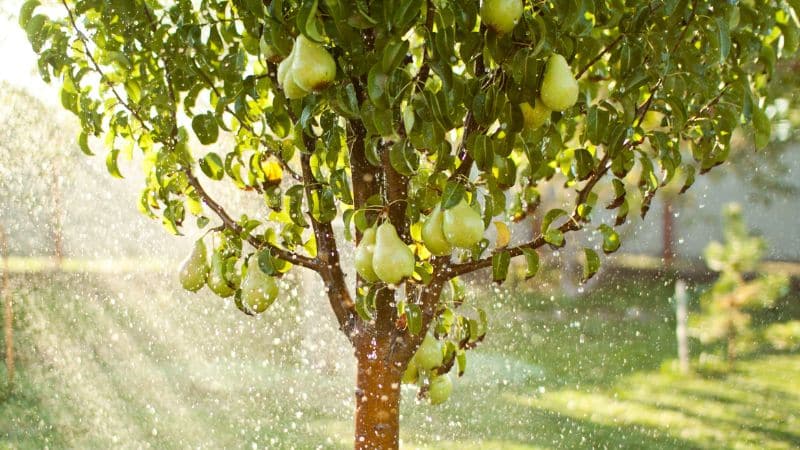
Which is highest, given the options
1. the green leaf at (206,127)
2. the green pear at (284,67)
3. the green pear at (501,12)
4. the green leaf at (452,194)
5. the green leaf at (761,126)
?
the green leaf at (206,127)

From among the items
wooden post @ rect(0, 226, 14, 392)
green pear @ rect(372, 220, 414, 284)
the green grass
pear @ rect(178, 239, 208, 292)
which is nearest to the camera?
green pear @ rect(372, 220, 414, 284)

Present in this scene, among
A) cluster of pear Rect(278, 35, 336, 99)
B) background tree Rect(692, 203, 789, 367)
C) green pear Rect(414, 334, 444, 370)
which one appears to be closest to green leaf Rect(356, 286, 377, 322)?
green pear Rect(414, 334, 444, 370)

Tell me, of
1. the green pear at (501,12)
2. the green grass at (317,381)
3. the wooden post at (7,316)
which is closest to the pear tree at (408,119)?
the green pear at (501,12)

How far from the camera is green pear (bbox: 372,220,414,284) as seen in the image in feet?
2.43

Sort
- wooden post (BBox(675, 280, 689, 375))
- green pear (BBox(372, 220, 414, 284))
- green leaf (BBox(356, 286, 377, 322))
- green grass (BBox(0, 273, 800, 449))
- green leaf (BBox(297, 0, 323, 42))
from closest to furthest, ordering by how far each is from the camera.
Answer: green leaf (BBox(297, 0, 323, 42)) → green pear (BBox(372, 220, 414, 284)) → green leaf (BBox(356, 286, 377, 322)) → green grass (BBox(0, 273, 800, 449)) → wooden post (BBox(675, 280, 689, 375))

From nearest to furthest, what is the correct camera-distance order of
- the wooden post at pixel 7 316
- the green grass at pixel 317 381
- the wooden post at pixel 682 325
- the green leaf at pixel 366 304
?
the green leaf at pixel 366 304 → the green grass at pixel 317 381 → the wooden post at pixel 682 325 → the wooden post at pixel 7 316

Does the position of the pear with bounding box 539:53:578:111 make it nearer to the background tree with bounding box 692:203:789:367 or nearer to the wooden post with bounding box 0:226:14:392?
the background tree with bounding box 692:203:789:367

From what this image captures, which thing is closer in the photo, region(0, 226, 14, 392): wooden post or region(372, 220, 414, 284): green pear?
region(372, 220, 414, 284): green pear

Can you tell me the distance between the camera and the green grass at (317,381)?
70.4 inches

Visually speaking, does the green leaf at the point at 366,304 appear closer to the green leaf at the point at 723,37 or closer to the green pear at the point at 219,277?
the green pear at the point at 219,277

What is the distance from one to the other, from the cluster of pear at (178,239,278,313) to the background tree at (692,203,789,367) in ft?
4.12

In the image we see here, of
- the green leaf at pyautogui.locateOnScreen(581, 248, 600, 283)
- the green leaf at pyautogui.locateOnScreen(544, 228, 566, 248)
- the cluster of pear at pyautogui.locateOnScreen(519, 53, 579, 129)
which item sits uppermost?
the cluster of pear at pyautogui.locateOnScreen(519, 53, 579, 129)

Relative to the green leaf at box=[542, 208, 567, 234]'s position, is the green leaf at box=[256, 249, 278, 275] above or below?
below

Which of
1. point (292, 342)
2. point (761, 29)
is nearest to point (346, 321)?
point (761, 29)
